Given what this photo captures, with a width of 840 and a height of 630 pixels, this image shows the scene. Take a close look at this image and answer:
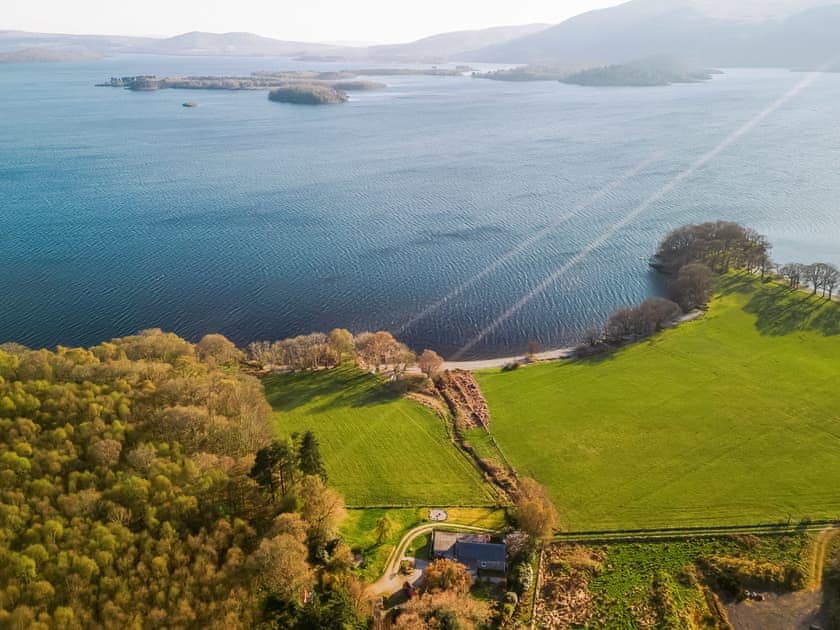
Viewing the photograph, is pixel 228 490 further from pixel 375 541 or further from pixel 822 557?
pixel 822 557

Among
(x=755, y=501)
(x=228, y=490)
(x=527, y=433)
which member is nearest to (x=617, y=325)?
(x=527, y=433)

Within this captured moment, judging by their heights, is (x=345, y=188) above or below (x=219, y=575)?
above

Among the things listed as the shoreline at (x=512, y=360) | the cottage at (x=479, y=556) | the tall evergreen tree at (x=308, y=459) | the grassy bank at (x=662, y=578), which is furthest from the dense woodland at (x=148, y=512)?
the shoreline at (x=512, y=360)

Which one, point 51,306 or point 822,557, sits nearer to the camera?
point 822,557

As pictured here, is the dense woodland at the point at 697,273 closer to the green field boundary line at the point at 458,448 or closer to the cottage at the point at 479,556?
the green field boundary line at the point at 458,448

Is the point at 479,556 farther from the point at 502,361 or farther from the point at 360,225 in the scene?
the point at 360,225

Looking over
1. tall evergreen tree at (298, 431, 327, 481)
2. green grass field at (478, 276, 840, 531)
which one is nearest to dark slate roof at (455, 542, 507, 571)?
green grass field at (478, 276, 840, 531)

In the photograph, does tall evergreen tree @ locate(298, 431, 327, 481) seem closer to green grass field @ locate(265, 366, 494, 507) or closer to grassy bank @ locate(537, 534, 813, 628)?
green grass field @ locate(265, 366, 494, 507)
